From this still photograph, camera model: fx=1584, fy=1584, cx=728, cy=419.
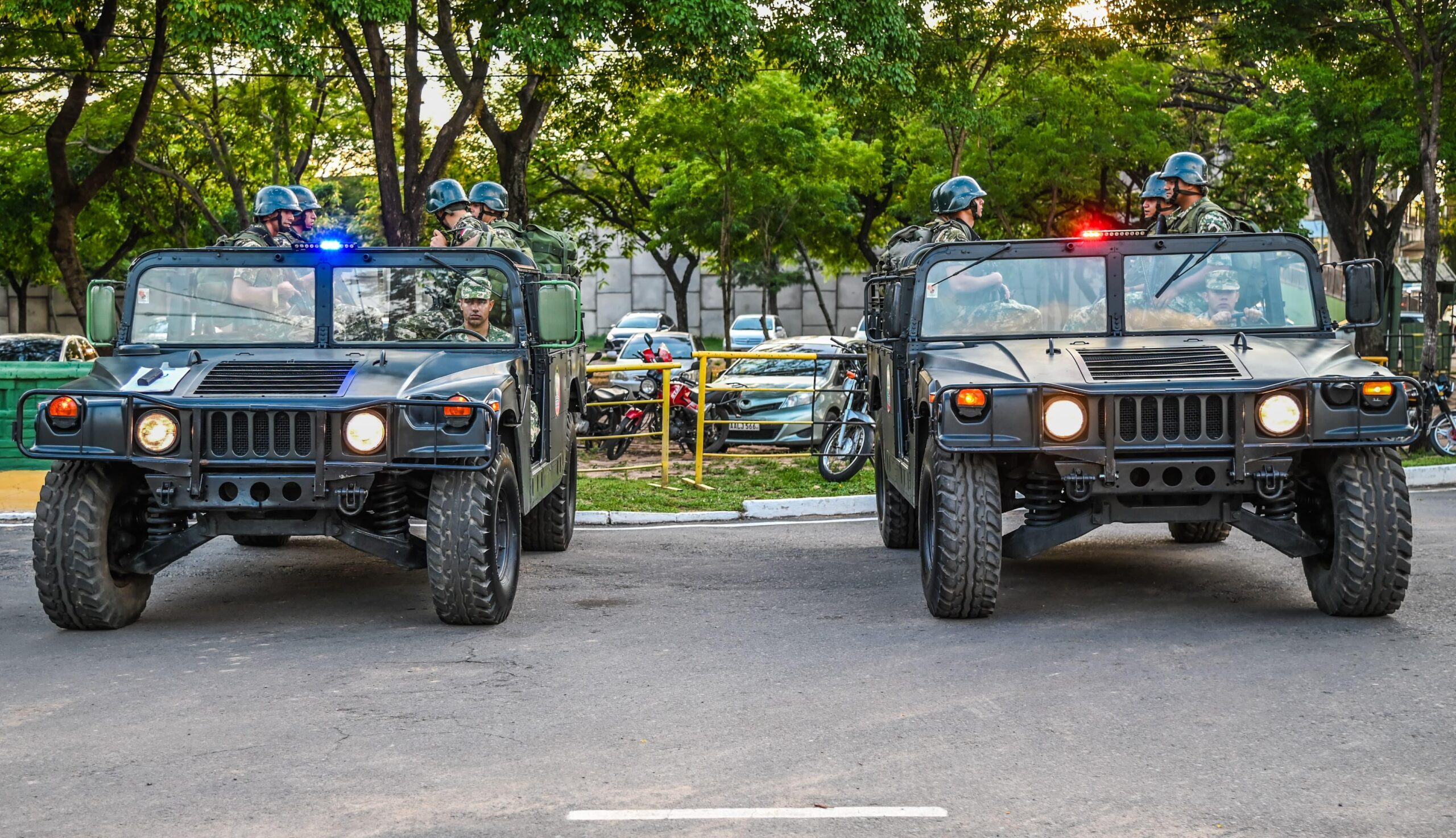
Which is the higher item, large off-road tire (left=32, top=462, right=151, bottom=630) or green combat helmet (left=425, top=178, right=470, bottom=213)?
green combat helmet (left=425, top=178, right=470, bottom=213)

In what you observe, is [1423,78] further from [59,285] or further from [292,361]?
[59,285]

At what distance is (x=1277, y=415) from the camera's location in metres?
7.08

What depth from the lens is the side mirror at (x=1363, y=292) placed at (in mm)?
8062

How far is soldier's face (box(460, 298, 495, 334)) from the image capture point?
8602 millimetres

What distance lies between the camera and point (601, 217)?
4266 centimetres

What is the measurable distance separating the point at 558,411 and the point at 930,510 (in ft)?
9.64

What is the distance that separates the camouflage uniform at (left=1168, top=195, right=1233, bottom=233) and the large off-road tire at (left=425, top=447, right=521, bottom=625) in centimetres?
413

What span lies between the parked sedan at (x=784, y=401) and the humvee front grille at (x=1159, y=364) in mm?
9038

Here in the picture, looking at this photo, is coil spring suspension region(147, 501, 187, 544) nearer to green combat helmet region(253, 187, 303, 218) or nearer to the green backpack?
green combat helmet region(253, 187, 303, 218)

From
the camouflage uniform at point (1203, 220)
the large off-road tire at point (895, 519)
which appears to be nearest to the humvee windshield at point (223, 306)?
the large off-road tire at point (895, 519)

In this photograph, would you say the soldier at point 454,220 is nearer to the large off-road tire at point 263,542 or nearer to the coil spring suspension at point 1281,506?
the large off-road tire at point 263,542

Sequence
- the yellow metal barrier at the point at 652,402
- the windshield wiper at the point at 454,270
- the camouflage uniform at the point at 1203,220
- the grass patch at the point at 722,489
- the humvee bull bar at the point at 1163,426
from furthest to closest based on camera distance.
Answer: the yellow metal barrier at the point at 652,402 → the grass patch at the point at 722,489 → the camouflage uniform at the point at 1203,220 → the windshield wiper at the point at 454,270 → the humvee bull bar at the point at 1163,426

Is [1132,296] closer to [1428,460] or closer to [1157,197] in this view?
[1157,197]

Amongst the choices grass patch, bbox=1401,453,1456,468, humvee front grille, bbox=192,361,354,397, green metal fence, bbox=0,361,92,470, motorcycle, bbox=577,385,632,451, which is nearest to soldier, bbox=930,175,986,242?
humvee front grille, bbox=192,361,354,397
